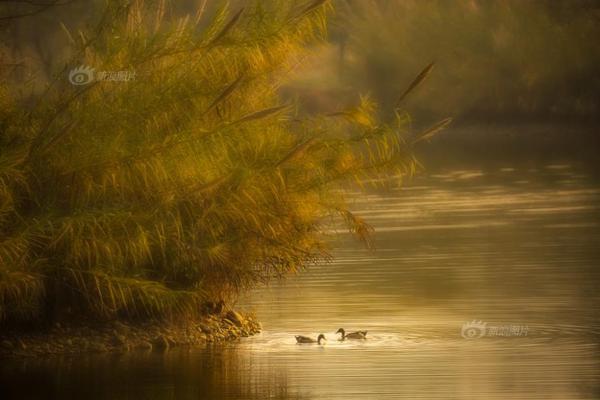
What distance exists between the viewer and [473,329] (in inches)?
555

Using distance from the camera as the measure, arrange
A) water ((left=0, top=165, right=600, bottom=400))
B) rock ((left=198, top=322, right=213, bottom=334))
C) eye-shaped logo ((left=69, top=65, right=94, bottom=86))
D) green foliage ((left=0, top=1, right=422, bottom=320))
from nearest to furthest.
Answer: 1. water ((left=0, top=165, right=600, bottom=400))
2. green foliage ((left=0, top=1, right=422, bottom=320))
3. eye-shaped logo ((left=69, top=65, right=94, bottom=86))
4. rock ((left=198, top=322, right=213, bottom=334))

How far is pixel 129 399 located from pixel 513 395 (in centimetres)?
270

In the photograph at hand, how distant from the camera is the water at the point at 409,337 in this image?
467 inches

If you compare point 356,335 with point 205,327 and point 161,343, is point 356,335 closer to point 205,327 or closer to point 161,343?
point 205,327

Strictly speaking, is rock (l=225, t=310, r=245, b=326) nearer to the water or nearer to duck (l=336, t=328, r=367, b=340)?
the water

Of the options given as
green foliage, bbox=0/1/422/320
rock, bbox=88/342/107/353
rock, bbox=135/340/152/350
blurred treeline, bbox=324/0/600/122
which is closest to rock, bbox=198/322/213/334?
green foliage, bbox=0/1/422/320

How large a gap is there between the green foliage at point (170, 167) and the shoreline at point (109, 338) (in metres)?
0.15

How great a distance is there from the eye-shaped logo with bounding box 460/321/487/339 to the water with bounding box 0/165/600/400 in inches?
2.7

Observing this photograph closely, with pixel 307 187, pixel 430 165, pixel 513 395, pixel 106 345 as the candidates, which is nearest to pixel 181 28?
pixel 307 187

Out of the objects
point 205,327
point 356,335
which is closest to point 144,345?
point 205,327

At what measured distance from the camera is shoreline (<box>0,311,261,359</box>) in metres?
13.9

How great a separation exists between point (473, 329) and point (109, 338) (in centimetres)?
309

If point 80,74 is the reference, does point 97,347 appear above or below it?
below

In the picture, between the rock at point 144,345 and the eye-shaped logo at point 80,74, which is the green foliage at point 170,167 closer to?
the eye-shaped logo at point 80,74
